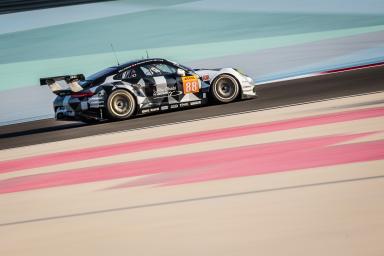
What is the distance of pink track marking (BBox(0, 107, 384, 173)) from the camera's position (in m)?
9.36

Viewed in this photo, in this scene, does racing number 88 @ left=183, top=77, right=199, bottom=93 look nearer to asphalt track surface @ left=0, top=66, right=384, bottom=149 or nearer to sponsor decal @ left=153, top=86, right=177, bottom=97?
sponsor decal @ left=153, top=86, right=177, bottom=97

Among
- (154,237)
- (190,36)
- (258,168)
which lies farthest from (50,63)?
(154,237)

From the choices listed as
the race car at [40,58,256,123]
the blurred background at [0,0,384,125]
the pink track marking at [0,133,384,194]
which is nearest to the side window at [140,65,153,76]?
the race car at [40,58,256,123]

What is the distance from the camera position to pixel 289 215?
5.04 m

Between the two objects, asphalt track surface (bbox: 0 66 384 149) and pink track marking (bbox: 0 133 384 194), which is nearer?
pink track marking (bbox: 0 133 384 194)

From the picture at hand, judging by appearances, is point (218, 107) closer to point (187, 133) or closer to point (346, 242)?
point (187, 133)

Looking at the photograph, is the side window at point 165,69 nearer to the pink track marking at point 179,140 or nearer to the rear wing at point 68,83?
the rear wing at point 68,83

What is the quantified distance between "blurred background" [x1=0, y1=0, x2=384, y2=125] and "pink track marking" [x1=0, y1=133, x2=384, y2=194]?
27.0 ft

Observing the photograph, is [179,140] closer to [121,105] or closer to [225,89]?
[121,105]

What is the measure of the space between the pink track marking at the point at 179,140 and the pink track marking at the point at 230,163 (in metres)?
1.05

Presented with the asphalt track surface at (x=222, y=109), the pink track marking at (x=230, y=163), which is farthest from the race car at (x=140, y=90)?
the pink track marking at (x=230, y=163)

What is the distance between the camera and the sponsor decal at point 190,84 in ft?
43.5

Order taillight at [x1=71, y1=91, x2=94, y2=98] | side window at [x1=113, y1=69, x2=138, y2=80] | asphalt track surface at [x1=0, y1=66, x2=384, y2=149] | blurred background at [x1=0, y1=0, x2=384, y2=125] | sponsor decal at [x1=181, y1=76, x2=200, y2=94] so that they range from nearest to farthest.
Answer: asphalt track surface at [x1=0, y1=66, x2=384, y2=149], taillight at [x1=71, y1=91, x2=94, y2=98], side window at [x1=113, y1=69, x2=138, y2=80], sponsor decal at [x1=181, y1=76, x2=200, y2=94], blurred background at [x1=0, y1=0, x2=384, y2=125]

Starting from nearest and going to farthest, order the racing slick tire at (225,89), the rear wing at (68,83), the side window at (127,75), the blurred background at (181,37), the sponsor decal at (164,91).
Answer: the rear wing at (68,83) → the side window at (127,75) → the sponsor decal at (164,91) → the racing slick tire at (225,89) → the blurred background at (181,37)
